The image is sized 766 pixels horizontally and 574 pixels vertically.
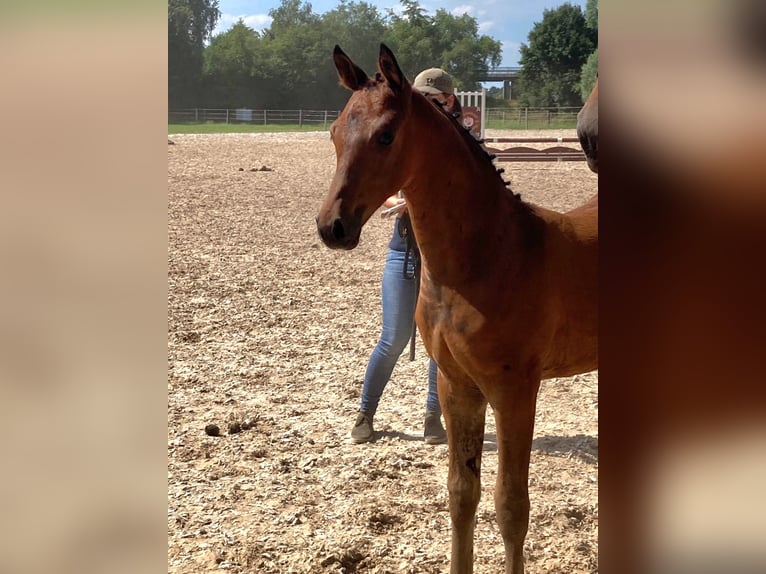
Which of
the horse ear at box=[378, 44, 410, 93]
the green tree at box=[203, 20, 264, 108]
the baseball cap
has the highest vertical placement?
the green tree at box=[203, 20, 264, 108]

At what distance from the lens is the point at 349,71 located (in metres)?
2.11

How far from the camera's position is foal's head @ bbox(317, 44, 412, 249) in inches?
77.7

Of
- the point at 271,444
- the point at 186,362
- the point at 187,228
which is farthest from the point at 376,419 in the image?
the point at 187,228

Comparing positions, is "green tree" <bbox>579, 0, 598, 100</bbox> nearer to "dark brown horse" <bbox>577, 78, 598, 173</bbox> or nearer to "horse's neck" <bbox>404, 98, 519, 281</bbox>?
"dark brown horse" <bbox>577, 78, 598, 173</bbox>

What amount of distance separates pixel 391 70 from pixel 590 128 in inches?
24.0

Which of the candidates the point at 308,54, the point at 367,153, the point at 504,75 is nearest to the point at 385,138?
the point at 367,153

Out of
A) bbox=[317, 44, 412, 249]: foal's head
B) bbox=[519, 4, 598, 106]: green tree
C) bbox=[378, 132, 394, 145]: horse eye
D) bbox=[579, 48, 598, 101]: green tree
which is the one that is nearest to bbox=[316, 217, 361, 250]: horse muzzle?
bbox=[317, 44, 412, 249]: foal's head

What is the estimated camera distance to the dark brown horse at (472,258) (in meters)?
2.01

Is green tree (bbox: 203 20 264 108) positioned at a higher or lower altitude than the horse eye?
higher

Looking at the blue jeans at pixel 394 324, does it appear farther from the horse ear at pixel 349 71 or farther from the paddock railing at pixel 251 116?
the paddock railing at pixel 251 116
